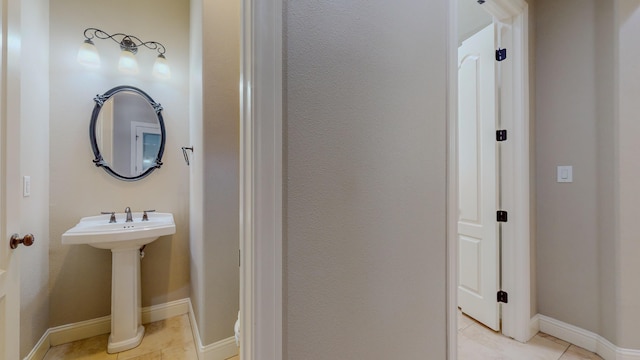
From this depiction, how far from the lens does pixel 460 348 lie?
1788 millimetres

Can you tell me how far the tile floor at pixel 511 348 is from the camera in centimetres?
171

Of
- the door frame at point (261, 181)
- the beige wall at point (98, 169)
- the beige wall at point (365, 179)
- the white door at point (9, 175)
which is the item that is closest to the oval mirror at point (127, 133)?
the beige wall at point (98, 169)

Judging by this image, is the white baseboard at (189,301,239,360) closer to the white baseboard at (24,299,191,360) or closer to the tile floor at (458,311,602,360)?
the white baseboard at (24,299,191,360)

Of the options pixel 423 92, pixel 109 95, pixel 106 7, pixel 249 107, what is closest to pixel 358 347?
pixel 249 107

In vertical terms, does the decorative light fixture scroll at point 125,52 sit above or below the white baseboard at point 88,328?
above

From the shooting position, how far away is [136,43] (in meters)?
2.13

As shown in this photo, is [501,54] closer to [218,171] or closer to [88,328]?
[218,171]

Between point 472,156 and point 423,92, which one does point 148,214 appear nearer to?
point 423,92

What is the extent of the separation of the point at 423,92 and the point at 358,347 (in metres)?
1.04

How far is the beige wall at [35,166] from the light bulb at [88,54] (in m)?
0.19

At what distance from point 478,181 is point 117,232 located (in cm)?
265

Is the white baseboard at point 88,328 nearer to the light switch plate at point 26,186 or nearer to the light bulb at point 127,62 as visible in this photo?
the light switch plate at point 26,186

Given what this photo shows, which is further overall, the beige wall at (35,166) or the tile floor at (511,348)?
the tile floor at (511,348)

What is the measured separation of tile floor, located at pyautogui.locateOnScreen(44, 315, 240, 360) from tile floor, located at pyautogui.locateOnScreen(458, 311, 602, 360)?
1.62m
